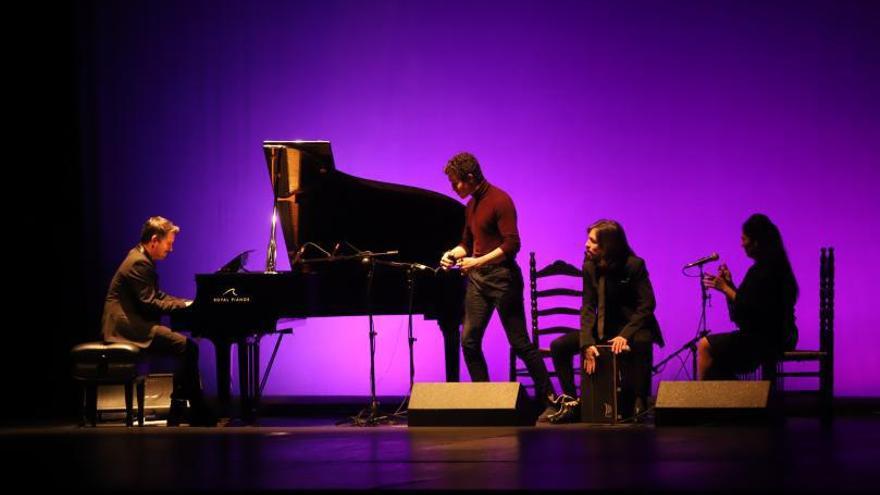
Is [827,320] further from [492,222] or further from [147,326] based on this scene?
[147,326]

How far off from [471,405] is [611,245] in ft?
3.90

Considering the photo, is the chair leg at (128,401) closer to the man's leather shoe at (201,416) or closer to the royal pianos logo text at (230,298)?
the man's leather shoe at (201,416)

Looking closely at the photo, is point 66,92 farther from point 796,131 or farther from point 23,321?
point 796,131

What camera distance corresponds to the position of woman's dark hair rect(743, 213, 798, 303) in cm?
533

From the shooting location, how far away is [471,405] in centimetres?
482

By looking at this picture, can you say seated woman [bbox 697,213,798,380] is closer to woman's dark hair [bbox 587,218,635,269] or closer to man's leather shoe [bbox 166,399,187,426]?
woman's dark hair [bbox 587,218,635,269]

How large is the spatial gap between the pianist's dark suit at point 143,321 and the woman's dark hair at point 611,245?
7.90ft

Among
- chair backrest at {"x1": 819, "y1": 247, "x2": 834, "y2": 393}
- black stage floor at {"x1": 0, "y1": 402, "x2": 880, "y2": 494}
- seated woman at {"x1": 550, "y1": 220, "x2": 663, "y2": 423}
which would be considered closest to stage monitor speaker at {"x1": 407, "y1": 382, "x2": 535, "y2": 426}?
black stage floor at {"x1": 0, "y1": 402, "x2": 880, "y2": 494}

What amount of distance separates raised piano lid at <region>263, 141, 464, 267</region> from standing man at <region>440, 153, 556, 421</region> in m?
0.56

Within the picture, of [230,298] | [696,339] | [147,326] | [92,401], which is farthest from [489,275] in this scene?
[92,401]

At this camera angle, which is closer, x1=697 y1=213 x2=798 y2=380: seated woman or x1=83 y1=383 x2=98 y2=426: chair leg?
x1=697 y1=213 x2=798 y2=380: seated woman

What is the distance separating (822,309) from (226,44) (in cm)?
460

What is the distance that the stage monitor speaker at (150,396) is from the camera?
6484 mm

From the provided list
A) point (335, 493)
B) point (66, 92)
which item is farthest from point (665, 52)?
point (335, 493)
